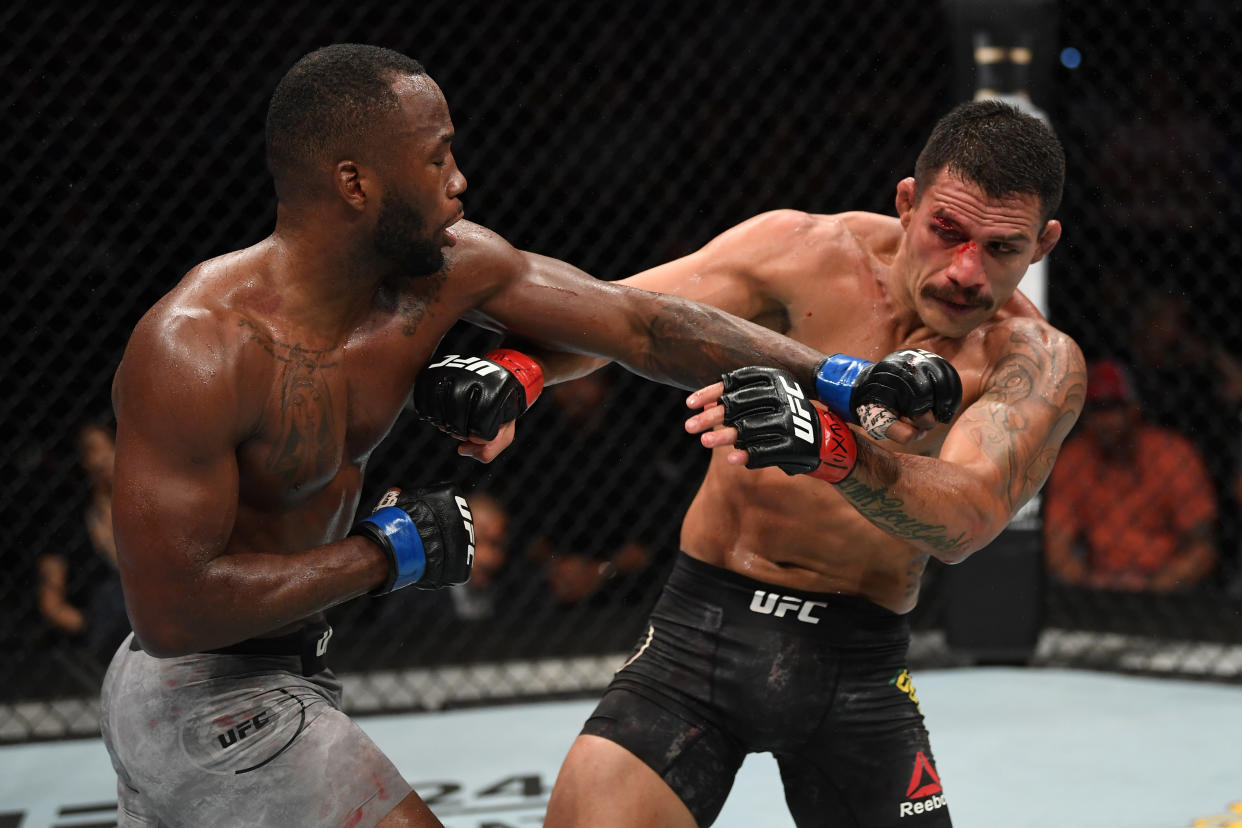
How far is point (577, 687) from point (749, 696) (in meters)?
2.06

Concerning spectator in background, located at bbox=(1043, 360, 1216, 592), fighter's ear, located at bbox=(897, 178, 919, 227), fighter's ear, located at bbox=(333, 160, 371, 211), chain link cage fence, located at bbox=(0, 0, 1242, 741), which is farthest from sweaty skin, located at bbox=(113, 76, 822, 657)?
spectator in background, located at bbox=(1043, 360, 1216, 592)

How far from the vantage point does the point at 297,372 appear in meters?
1.54

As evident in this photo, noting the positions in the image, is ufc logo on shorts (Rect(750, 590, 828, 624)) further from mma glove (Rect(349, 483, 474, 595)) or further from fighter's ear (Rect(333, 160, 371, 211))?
fighter's ear (Rect(333, 160, 371, 211))

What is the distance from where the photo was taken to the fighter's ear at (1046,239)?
6.07ft

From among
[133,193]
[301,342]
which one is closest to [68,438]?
[133,193]

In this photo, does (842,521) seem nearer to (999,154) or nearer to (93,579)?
(999,154)

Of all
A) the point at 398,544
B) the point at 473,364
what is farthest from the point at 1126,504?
the point at 398,544

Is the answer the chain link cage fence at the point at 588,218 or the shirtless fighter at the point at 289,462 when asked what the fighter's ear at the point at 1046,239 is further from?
the chain link cage fence at the point at 588,218

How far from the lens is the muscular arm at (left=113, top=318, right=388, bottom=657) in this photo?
4.66 feet

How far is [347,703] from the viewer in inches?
146

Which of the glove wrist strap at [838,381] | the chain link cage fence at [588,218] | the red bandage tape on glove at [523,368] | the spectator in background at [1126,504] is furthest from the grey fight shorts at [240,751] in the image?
the spectator in background at [1126,504]

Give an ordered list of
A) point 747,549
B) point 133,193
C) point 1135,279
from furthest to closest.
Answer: point 1135,279, point 133,193, point 747,549

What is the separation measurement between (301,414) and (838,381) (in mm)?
686

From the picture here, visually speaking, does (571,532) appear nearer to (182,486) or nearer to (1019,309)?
(1019,309)
